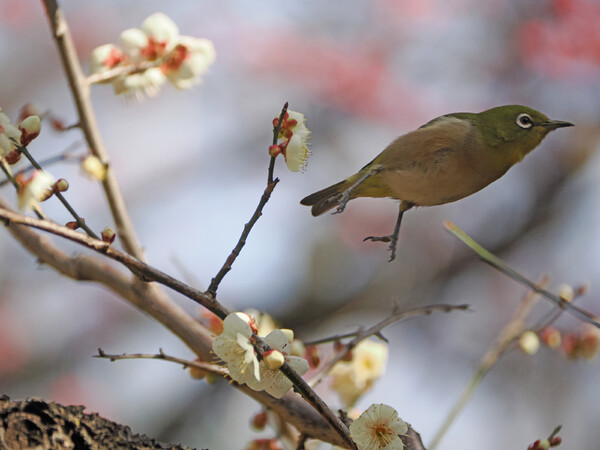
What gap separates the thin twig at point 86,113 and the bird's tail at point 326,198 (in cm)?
38

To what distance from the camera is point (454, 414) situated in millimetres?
1288

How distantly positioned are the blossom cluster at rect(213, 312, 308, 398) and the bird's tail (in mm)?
335

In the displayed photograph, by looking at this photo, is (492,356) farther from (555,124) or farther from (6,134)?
(6,134)

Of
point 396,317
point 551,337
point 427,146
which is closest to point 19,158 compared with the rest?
point 427,146

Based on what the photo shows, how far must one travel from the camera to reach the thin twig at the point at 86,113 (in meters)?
1.20

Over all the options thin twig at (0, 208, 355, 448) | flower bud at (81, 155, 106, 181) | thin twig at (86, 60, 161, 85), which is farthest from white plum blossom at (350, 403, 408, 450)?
thin twig at (86, 60, 161, 85)

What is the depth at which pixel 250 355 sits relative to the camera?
0.86 m

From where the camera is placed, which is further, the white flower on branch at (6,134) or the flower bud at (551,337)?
the flower bud at (551,337)

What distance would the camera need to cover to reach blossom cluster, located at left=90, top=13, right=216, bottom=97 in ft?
4.67

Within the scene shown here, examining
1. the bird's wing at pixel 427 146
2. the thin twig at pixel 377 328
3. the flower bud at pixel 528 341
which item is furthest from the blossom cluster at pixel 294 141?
the flower bud at pixel 528 341

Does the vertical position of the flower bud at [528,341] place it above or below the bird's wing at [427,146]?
below

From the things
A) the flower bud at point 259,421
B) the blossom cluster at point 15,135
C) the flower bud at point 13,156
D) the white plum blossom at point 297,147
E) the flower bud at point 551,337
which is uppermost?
the blossom cluster at point 15,135

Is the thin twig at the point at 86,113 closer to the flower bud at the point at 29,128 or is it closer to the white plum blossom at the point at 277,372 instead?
the flower bud at the point at 29,128

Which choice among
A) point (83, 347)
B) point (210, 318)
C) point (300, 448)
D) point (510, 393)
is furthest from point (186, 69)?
point (510, 393)
